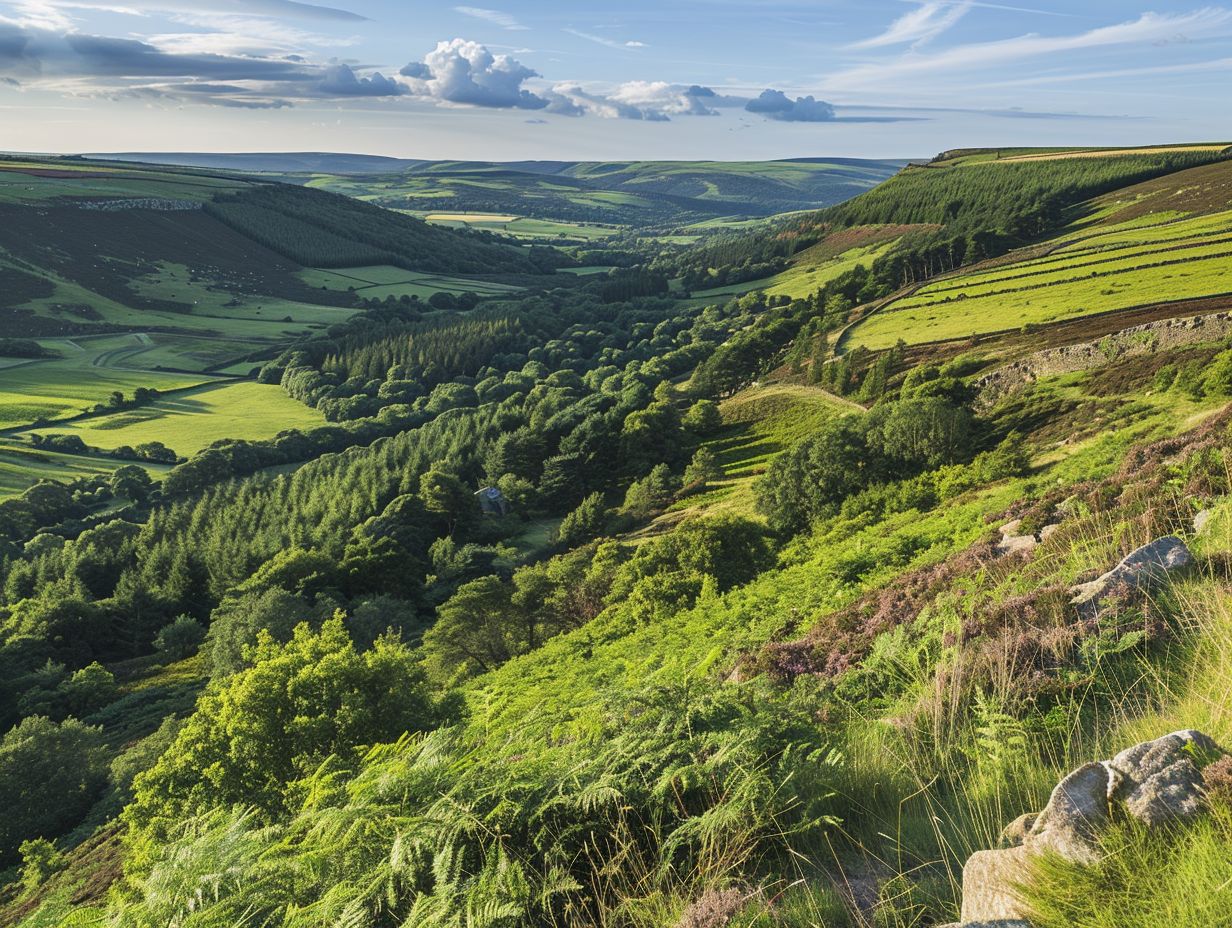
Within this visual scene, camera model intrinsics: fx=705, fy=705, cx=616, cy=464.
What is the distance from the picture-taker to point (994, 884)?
4887 mm

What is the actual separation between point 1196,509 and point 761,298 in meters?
172

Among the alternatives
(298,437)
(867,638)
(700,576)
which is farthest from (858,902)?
(298,437)

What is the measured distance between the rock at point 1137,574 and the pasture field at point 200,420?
13834 centimetres

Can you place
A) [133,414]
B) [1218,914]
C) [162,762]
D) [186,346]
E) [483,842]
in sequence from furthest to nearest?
[186,346], [133,414], [162,762], [483,842], [1218,914]

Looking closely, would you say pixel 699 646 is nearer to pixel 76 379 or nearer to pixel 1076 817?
pixel 1076 817

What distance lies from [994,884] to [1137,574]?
21.7 ft

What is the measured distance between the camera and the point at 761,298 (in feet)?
583

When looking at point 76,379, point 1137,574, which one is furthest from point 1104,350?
point 76,379

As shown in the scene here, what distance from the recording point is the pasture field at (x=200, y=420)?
424 ft

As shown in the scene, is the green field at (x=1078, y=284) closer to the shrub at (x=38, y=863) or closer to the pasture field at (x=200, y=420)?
the shrub at (x=38, y=863)

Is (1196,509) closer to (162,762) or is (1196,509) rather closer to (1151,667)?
(1151,667)

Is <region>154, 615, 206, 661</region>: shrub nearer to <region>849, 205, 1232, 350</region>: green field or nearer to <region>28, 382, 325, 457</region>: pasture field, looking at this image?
<region>28, 382, 325, 457</region>: pasture field

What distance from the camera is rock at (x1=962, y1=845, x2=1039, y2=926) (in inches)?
186

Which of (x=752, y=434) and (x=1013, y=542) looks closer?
(x=1013, y=542)
